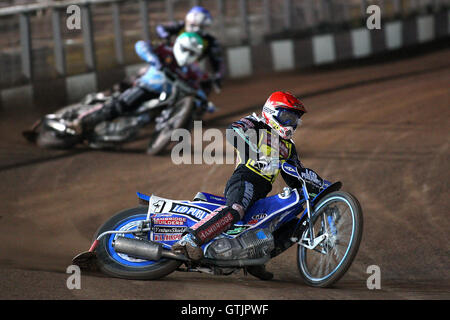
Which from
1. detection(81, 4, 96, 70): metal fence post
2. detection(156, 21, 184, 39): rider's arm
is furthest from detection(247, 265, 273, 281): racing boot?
detection(81, 4, 96, 70): metal fence post

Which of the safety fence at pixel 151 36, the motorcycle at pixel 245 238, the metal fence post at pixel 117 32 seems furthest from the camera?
the metal fence post at pixel 117 32

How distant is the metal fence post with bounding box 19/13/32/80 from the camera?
50.0 ft

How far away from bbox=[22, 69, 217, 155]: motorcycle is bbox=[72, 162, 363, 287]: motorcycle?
499cm

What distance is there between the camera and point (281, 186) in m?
9.70

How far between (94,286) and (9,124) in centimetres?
896

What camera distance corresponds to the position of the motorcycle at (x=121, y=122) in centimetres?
1169

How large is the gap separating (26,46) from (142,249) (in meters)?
10.1

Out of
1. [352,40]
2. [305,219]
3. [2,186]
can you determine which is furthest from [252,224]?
[352,40]

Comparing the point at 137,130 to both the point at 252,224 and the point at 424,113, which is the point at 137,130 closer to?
the point at 424,113

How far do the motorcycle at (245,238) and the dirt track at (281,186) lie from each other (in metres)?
0.18

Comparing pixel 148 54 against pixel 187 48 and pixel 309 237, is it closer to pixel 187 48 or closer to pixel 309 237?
pixel 187 48

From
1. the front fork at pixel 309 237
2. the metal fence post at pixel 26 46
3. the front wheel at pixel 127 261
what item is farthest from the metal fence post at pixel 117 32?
the front fork at pixel 309 237

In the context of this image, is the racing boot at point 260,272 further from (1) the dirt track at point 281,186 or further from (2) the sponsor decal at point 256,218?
(2) the sponsor decal at point 256,218

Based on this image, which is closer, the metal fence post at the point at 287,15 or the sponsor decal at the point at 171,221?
the sponsor decal at the point at 171,221
